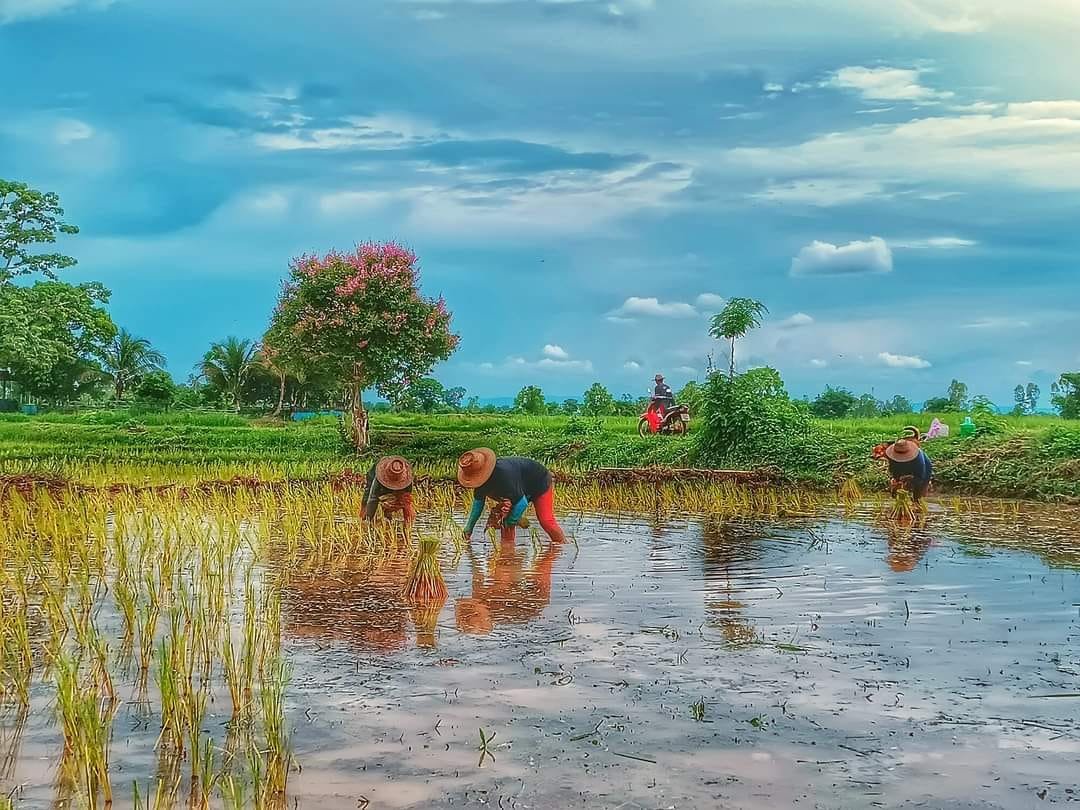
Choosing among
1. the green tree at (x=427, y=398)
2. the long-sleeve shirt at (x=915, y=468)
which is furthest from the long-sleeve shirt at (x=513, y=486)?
the green tree at (x=427, y=398)

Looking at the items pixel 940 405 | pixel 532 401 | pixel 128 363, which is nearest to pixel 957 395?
pixel 940 405

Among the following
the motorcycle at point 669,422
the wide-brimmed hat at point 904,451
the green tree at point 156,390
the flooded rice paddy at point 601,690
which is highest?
the green tree at point 156,390

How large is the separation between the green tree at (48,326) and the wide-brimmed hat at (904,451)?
2484 centimetres

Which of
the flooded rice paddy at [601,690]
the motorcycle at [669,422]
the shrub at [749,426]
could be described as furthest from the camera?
the motorcycle at [669,422]

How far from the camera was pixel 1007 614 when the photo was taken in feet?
22.0

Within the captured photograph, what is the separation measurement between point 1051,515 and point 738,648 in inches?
338

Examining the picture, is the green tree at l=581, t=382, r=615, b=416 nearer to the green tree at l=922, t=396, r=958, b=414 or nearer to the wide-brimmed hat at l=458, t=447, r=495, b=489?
the green tree at l=922, t=396, r=958, b=414

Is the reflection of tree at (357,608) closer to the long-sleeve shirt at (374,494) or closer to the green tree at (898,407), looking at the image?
the long-sleeve shirt at (374,494)

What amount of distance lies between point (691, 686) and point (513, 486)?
159 inches

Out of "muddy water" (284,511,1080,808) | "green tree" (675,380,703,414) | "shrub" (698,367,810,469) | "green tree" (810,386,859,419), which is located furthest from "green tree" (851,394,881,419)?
"muddy water" (284,511,1080,808)

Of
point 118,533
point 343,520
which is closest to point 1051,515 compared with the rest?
point 343,520

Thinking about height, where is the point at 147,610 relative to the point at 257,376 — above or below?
below

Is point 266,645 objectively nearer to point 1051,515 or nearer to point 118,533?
point 118,533

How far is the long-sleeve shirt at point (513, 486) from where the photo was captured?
8.79 m
